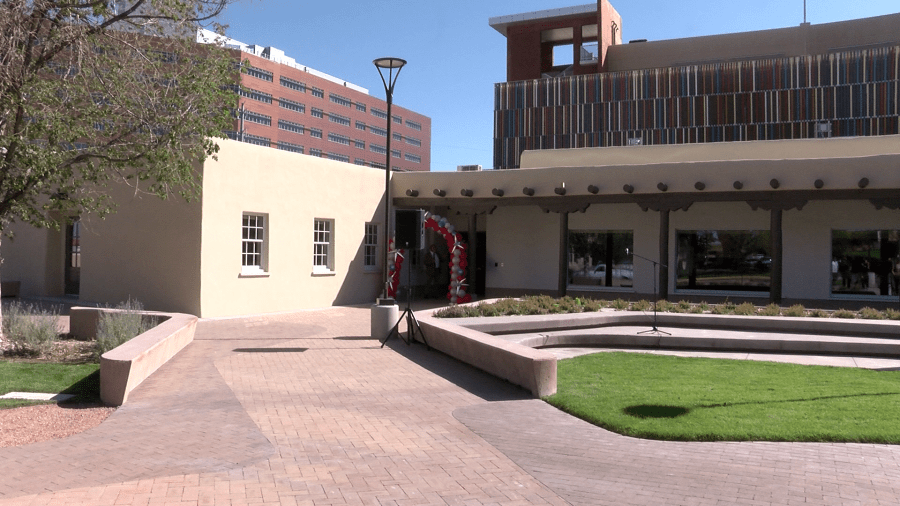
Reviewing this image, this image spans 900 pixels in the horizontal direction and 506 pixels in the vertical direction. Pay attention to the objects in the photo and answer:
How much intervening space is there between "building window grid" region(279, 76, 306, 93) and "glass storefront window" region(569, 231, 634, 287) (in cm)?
7197

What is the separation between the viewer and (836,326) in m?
14.8

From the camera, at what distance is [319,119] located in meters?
98.9

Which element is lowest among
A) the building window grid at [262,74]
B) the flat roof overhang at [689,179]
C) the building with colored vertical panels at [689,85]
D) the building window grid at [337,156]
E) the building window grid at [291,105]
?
the flat roof overhang at [689,179]

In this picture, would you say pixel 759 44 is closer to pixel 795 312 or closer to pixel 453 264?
pixel 453 264

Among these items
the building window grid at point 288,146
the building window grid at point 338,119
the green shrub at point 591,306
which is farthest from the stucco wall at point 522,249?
the building window grid at point 338,119

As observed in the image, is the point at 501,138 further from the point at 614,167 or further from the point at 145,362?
the point at 145,362

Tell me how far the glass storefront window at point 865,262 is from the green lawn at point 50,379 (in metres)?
19.1

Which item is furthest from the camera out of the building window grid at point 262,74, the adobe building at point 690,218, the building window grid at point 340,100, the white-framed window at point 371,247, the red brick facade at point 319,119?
the building window grid at point 340,100

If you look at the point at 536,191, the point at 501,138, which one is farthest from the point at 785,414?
the point at 501,138

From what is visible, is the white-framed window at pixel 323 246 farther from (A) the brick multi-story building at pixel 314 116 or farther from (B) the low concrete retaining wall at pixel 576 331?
(A) the brick multi-story building at pixel 314 116

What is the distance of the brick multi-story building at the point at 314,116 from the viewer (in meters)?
86.9

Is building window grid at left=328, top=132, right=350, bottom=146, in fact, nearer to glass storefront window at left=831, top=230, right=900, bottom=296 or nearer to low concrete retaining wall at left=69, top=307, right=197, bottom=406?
glass storefront window at left=831, top=230, right=900, bottom=296

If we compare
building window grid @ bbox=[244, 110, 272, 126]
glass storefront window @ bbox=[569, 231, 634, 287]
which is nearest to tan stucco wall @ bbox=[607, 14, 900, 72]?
glass storefront window @ bbox=[569, 231, 634, 287]

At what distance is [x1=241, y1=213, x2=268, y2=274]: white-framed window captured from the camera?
19.3 m
